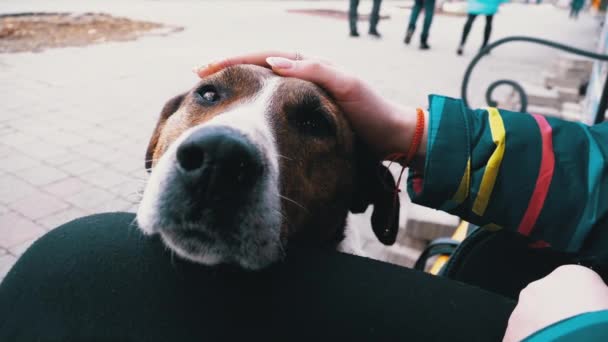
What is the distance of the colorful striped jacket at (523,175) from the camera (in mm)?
1663

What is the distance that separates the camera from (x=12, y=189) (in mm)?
4379

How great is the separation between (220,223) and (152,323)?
0.38m

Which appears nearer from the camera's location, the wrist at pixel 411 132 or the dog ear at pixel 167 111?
the wrist at pixel 411 132

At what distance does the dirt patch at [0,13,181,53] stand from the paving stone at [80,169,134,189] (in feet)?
19.5

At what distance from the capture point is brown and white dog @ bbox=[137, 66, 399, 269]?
147 cm

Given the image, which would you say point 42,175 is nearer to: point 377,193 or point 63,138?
point 63,138

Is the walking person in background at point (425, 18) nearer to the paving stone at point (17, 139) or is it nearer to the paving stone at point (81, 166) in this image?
the paving stone at point (81, 166)

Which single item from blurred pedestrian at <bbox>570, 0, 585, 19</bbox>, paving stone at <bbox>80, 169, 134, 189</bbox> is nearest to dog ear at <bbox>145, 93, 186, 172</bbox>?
paving stone at <bbox>80, 169, 134, 189</bbox>

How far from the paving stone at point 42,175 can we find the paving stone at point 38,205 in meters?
0.28

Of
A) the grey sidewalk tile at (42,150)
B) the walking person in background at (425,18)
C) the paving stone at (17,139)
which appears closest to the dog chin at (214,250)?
the grey sidewalk tile at (42,150)

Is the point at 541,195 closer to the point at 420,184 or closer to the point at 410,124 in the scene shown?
the point at 420,184

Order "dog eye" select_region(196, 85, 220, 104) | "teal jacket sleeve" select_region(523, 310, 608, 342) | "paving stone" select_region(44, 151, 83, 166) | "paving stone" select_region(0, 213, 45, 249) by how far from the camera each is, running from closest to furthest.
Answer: "teal jacket sleeve" select_region(523, 310, 608, 342)
"dog eye" select_region(196, 85, 220, 104)
"paving stone" select_region(0, 213, 45, 249)
"paving stone" select_region(44, 151, 83, 166)

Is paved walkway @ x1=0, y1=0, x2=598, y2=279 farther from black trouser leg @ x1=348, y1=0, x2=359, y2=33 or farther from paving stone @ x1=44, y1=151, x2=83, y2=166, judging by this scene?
black trouser leg @ x1=348, y1=0, x2=359, y2=33

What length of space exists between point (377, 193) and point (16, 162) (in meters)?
4.09
